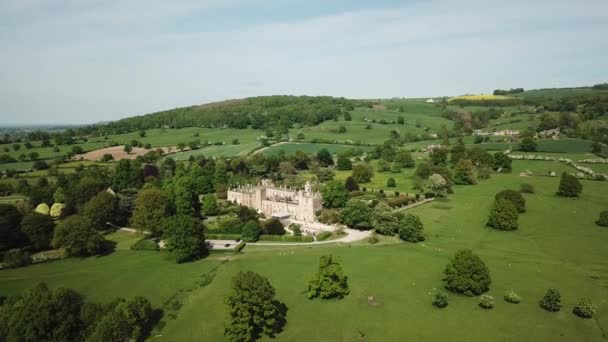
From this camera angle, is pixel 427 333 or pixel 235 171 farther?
pixel 235 171

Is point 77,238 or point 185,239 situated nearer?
point 185,239

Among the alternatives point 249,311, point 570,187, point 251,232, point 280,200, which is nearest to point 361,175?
point 280,200

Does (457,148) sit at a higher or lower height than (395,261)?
higher

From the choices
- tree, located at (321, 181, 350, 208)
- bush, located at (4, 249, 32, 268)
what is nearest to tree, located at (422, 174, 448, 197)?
tree, located at (321, 181, 350, 208)

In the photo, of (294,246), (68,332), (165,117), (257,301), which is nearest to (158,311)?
(68,332)

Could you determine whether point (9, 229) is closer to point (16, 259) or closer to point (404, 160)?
point (16, 259)

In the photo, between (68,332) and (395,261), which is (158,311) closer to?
(68,332)
